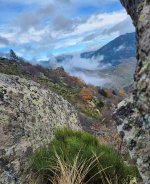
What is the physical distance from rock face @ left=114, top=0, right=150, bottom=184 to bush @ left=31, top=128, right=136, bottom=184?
2678mm

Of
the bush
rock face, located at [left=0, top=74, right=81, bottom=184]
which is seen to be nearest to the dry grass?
the bush

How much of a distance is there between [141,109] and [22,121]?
195 inches

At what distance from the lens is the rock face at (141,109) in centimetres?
385

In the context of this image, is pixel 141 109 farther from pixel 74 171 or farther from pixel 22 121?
pixel 22 121

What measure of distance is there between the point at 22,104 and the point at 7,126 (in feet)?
2.51

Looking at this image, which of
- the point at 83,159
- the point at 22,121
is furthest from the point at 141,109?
the point at 22,121

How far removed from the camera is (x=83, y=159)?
23.8 ft

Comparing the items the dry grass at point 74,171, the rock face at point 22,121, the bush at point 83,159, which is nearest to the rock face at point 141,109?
the dry grass at point 74,171

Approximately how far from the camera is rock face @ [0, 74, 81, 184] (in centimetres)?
799

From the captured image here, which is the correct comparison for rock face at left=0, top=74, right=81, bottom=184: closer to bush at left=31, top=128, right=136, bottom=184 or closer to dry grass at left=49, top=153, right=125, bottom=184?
bush at left=31, top=128, right=136, bottom=184

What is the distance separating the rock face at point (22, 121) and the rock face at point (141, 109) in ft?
12.6

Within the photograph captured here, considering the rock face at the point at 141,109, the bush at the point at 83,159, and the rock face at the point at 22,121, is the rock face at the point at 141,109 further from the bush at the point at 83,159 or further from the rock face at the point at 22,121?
the rock face at the point at 22,121

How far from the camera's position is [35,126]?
28.6ft

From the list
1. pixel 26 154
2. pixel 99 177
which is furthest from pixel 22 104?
pixel 99 177
